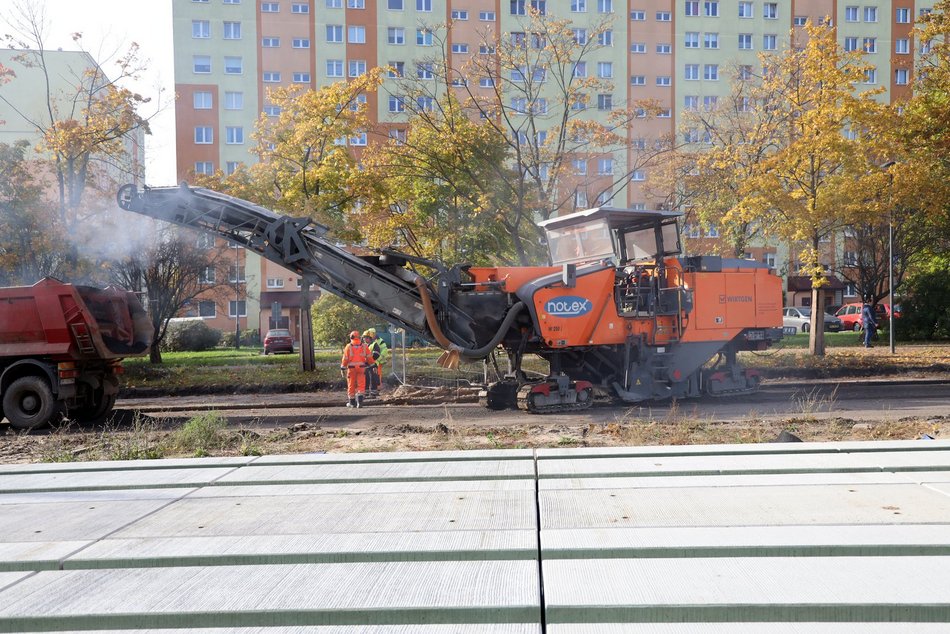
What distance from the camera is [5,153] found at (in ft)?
65.1

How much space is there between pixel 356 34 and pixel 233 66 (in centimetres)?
763

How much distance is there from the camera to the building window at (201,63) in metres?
46.9

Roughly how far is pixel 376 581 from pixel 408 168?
2076 centimetres

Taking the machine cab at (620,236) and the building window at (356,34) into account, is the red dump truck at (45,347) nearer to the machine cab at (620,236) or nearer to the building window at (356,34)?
the machine cab at (620,236)

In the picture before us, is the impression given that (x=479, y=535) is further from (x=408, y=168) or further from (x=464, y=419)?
(x=408, y=168)

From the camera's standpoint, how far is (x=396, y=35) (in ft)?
164

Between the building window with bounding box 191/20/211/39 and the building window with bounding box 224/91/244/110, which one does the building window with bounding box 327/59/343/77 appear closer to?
the building window with bounding box 224/91/244/110

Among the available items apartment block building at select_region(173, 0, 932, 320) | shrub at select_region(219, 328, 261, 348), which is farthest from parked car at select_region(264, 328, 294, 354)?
shrub at select_region(219, 328, 261, 348)

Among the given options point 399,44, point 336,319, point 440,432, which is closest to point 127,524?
point 440,432

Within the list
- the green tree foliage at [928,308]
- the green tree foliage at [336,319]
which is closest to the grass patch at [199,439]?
the green tree foliage at [336,319]

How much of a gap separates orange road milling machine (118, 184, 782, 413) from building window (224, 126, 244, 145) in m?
38.3

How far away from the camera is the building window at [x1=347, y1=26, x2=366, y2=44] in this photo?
160ft

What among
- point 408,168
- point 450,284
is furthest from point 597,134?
point 450,284

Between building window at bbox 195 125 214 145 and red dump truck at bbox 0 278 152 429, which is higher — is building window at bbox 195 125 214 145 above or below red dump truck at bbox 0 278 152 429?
above
